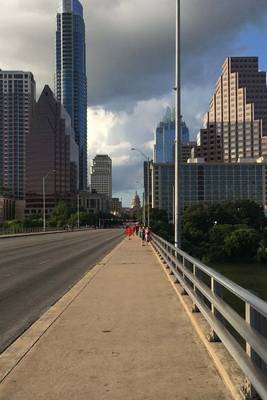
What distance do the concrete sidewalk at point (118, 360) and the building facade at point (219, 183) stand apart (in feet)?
449

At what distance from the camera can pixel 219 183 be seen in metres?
175

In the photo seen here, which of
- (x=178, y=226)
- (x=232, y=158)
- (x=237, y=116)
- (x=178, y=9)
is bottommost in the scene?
(x=178, y=226)

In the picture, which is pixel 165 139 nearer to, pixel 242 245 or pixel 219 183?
pixel 242 245

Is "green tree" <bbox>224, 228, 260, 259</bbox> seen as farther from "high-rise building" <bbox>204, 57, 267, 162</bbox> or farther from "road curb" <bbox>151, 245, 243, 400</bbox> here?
"high-rise building" <bbox>204, 57, 267, 162</bbox>

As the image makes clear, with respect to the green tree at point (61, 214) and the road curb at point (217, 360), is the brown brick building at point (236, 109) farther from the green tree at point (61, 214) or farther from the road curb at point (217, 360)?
the road curb at point (217, 360)

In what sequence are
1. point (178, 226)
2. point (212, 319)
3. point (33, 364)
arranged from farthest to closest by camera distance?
point (178, 226) < point (212, 319) < point (33, 364)

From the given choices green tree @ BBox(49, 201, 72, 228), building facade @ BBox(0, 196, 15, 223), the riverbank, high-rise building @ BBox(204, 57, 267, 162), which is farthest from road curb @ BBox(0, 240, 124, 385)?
building facade @ BBox(0, 196, 15, 223)

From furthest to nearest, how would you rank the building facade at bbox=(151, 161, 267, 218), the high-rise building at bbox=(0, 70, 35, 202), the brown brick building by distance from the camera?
the brown brick building < the high-rise building at bbox=(0, 70, 35, 202) < the building facade at bbox=(151, 161, 267, 218)

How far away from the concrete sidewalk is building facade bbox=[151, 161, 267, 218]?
449 feet

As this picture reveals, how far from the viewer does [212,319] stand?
798 cm

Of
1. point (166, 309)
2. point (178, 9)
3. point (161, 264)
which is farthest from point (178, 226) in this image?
point (166, 309)

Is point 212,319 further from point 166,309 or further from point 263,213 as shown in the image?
point 263,213

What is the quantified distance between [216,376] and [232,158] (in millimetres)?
187548

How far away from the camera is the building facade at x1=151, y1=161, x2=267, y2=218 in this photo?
15638 cm
